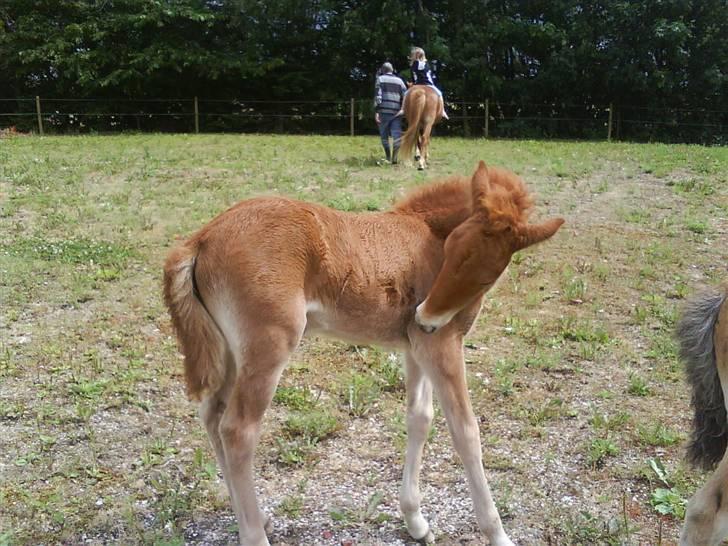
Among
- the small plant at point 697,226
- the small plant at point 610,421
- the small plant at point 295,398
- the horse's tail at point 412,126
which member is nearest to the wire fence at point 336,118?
the horse's tail at point 412,126

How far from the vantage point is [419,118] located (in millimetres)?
11461

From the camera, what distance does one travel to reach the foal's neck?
A: 113 inches

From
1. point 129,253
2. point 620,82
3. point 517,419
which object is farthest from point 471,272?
point 620,82

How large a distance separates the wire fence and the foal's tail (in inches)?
792

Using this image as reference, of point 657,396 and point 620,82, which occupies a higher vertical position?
point 620,82

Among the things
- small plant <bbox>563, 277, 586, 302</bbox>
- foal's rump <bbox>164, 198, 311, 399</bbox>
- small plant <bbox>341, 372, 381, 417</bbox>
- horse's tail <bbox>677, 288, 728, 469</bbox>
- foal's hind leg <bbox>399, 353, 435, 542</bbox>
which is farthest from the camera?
small plant <bbox>563, 277, 586, 302</bbox>

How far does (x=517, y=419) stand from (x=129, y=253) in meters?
4.47

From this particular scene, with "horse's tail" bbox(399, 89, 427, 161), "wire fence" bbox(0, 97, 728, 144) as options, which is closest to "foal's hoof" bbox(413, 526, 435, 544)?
"horse's tail" bbox(399, 89, 427, 161)

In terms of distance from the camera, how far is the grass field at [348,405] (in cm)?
298

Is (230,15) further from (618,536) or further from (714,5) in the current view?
(618,536)

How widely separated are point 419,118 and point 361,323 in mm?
9289

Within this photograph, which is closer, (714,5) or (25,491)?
(25,491)

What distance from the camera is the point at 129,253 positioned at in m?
6.50

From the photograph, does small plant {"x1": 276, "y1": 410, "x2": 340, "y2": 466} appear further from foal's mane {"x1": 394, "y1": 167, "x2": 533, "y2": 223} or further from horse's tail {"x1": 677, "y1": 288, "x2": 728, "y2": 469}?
horse's tail {"x1": 677, "y1": 288, "x2": 728, "y2": 469}
